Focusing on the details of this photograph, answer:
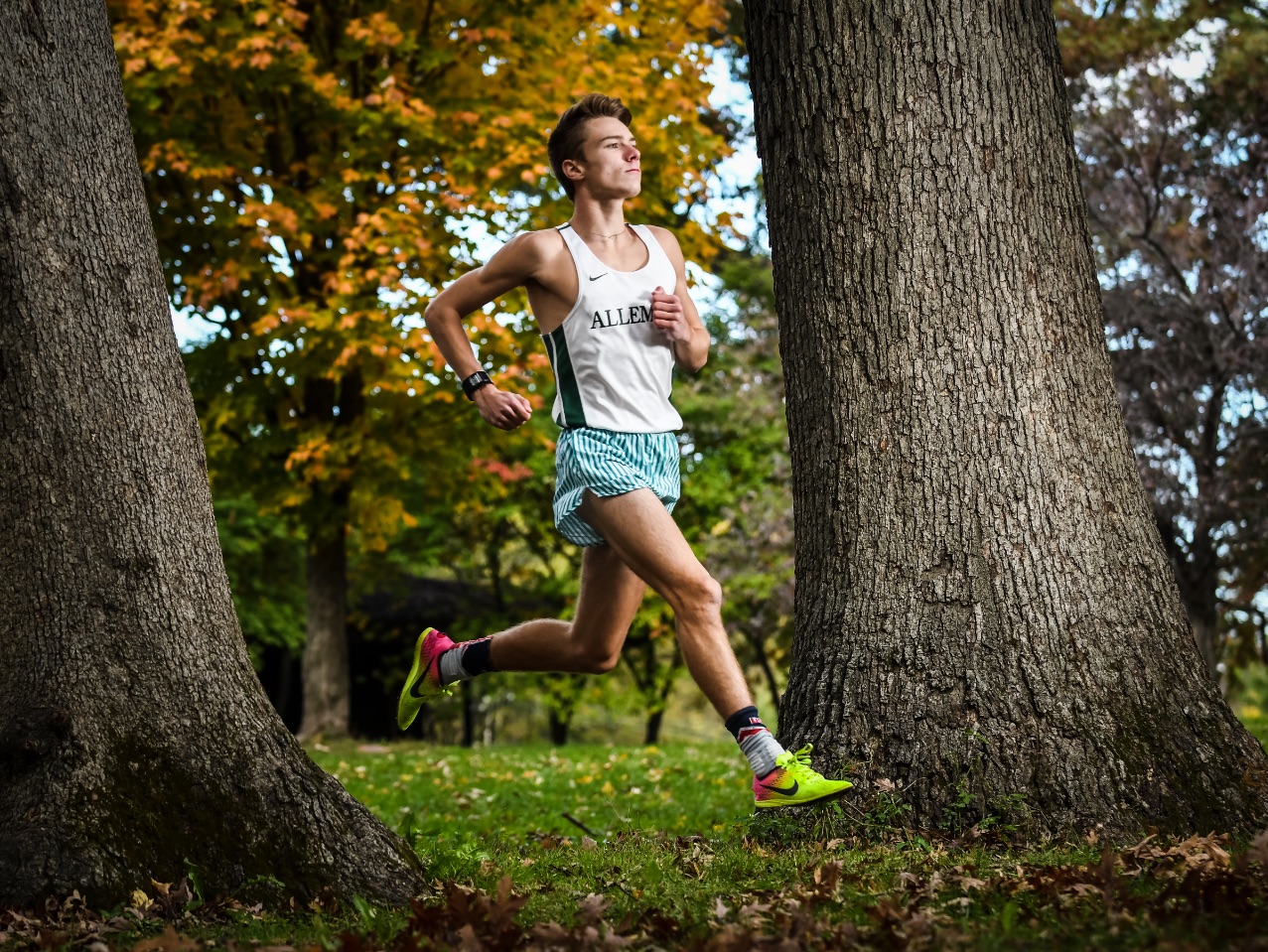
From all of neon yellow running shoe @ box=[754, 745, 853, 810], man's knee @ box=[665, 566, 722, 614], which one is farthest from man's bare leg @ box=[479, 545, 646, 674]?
neon yellow running shoe @ box=[754, 745, 853, 810]

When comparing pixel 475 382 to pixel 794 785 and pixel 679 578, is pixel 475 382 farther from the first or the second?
pixel 794 785

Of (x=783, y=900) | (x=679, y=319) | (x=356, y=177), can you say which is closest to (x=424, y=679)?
(x=679, y=319)

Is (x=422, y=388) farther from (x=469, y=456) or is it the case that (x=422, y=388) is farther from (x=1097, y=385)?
(x=1097, y=385)

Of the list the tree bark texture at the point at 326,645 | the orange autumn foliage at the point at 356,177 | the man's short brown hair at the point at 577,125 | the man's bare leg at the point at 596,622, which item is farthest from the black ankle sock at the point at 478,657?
the tree bark texture at the point at 326,645

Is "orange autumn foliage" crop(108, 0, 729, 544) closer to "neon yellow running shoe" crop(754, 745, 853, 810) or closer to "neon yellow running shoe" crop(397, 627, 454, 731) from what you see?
"neon yellow running shoe" crop(397, 627, 454, 731)

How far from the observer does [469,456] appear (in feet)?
41.0

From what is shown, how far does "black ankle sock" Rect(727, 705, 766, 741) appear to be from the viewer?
149 inches

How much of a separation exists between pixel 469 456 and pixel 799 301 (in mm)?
8343

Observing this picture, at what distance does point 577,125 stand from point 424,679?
2125mm

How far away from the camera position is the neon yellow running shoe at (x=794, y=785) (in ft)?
11.8

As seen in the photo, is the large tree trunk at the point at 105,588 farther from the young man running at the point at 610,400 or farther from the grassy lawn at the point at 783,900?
the young man running at the point at 610,400

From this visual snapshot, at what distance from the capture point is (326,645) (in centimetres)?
1284

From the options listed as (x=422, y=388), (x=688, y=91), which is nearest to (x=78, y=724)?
(x=422, y=388)

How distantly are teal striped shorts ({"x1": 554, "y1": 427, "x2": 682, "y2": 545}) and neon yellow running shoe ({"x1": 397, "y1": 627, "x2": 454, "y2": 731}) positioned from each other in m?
0.90
